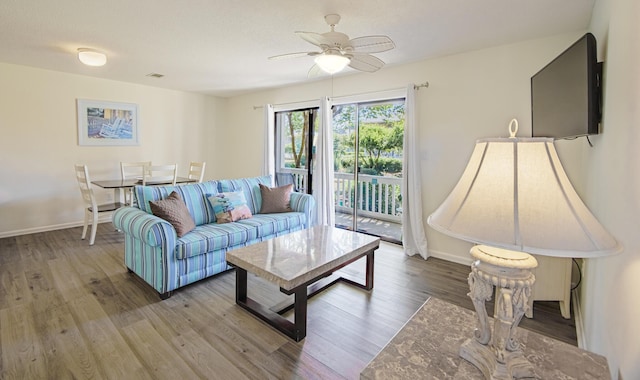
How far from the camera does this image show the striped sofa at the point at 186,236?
256 centimetres

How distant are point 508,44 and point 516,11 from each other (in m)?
0.80

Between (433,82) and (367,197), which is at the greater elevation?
(433,82)

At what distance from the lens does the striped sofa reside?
8.40 feet

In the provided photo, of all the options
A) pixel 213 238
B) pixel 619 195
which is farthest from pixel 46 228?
pixel 619 195

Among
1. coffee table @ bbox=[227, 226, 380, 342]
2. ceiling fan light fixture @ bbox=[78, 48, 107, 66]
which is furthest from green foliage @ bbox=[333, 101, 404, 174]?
ceiling fan light fixture @ bbox=[78, 48, 107, 66]

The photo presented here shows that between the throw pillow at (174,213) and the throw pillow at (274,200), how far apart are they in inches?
41.2

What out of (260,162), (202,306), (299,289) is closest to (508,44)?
(299,289)

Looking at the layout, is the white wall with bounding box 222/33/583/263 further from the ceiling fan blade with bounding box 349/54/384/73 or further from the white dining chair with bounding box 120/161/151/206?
the white dining chair with bounding box 120/161/151/206

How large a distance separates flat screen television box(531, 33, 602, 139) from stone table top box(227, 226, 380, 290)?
1594mm

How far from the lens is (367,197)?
486cm

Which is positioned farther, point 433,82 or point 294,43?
point 433,82

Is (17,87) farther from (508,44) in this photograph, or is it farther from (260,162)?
(508,44)

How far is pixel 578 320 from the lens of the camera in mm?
2236

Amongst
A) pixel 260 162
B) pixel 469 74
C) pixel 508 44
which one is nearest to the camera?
pixel 508 44
